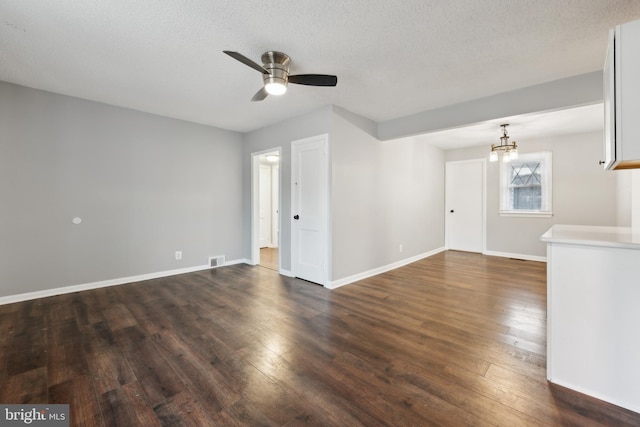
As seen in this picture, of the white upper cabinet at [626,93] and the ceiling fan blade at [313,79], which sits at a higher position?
the ceiling fan blade at [313,79]

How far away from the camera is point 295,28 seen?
2084 millimetres

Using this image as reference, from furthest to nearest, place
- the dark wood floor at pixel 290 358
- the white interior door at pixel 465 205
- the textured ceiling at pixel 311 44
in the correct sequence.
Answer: the white interior door at pixel 465 205 < the textured ceiling at pixel 311 44 < the dark wood floor at pixel 290 358

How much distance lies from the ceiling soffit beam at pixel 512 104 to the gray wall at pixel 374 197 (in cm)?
72

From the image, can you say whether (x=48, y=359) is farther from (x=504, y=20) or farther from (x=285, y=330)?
(x=504, y=20)

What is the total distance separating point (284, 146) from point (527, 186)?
17.0ft

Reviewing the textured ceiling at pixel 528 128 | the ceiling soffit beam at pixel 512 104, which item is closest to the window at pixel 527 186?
the textured ceiling at pixel 528 128

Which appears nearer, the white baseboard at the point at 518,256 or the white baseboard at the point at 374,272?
the white baseboard at the point at 374,272

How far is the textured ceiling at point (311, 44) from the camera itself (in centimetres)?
189

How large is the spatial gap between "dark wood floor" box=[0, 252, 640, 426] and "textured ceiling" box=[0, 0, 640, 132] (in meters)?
2.56

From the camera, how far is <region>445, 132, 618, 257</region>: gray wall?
4836 mm

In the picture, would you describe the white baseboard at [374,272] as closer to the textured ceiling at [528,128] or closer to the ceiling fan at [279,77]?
the textured ceiling at [528,128]

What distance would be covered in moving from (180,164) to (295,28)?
3308mm

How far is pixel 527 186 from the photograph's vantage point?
5.66 m

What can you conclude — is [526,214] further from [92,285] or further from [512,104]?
[92,285]
